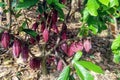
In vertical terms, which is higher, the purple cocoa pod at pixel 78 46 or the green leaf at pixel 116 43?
the green leaf at pixel 116 43

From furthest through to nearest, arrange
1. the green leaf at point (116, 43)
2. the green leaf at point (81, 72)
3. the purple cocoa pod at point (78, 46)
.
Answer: the purple cocoa pod at point (78, 46), the green leaf at point (116, 43), the green leaf at point (81, 72)

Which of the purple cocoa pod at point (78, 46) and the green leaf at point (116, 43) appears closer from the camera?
the green leaf at point (116, 43)

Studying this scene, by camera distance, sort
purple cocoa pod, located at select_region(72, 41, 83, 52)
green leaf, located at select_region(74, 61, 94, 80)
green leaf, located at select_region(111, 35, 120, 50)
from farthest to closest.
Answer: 1. purple cocoa pod, located at select_region(72, 41, 83, 52)
2. green leaf, located at select_region(111, 35, 120, 50)
3. green leaf, located at select_region(74, 61, 94, 80)

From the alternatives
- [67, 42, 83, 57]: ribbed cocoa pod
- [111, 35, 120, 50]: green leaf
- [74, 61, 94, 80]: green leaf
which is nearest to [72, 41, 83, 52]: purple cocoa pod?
[67, 42, 83, 57]: ribbed cocoa pod

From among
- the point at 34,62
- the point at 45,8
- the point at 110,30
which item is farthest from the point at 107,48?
the point at 45,8

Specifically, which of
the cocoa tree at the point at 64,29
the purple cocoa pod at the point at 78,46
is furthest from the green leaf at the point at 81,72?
the purple cocoa pod at the point at 78,46

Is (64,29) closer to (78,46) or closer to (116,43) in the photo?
(78,46)

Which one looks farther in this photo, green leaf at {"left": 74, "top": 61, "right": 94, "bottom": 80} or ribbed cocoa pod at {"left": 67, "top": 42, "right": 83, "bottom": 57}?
ribbed cocoa pod at {"left": 67, "top": 42, "right": 83, "bottom": 57}

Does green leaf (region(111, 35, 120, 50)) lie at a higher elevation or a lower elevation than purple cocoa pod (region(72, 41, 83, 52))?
higher

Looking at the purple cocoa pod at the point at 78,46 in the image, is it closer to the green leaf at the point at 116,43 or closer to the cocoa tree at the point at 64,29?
the cocoa tree at the point at 64,29

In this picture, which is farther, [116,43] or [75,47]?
[75,47]

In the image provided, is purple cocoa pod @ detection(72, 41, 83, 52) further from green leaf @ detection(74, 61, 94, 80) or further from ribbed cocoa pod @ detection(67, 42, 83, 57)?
green leaf @ detection(74, 61, 94, 80)

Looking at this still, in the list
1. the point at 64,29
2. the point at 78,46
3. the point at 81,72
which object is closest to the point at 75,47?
the point at 78,46

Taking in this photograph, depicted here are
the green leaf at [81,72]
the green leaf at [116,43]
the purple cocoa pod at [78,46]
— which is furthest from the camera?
the purple cocoa pod at [78,46]
